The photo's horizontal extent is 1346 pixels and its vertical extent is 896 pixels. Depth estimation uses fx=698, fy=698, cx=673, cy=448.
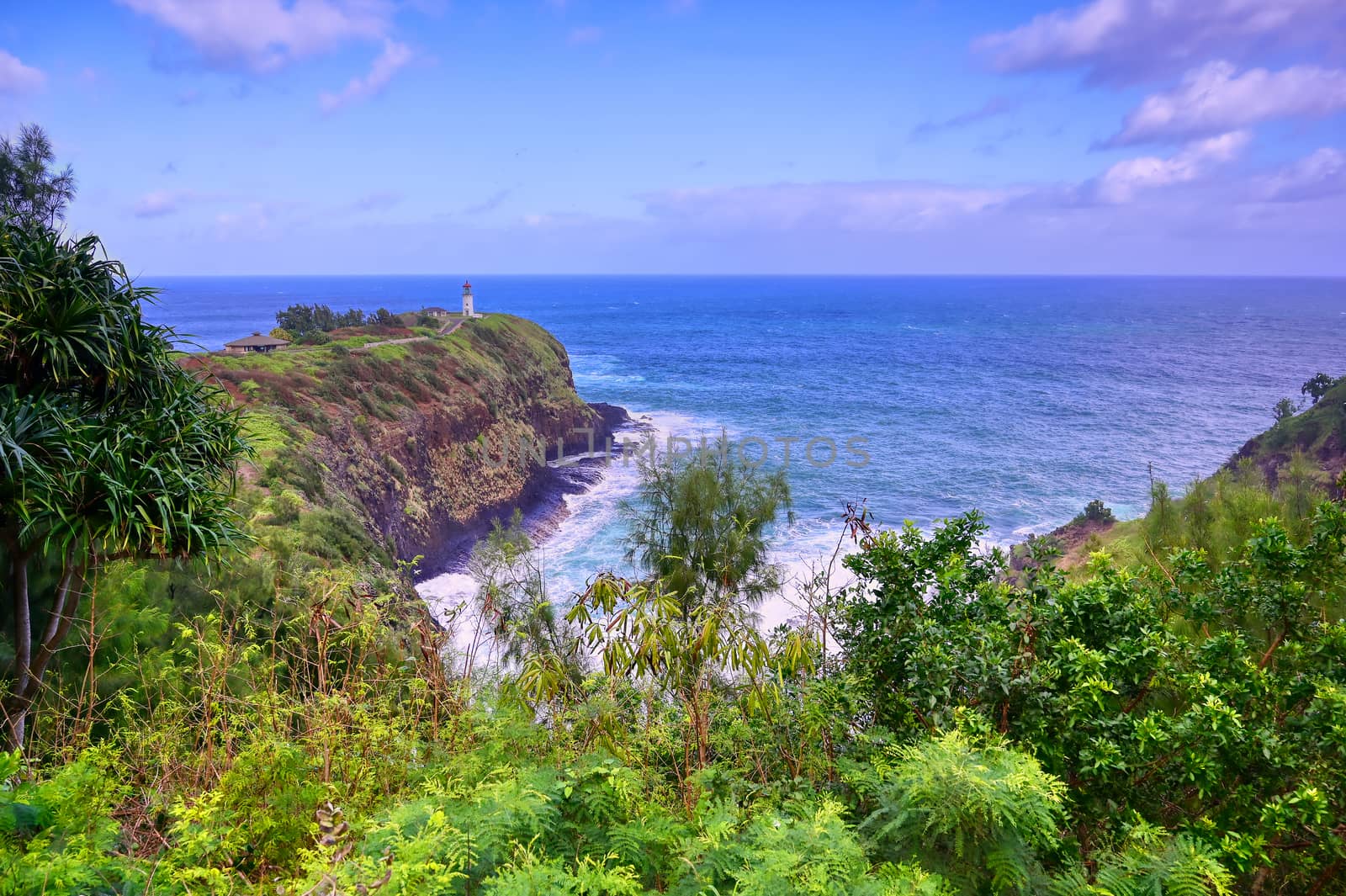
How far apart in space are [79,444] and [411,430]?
21781mm

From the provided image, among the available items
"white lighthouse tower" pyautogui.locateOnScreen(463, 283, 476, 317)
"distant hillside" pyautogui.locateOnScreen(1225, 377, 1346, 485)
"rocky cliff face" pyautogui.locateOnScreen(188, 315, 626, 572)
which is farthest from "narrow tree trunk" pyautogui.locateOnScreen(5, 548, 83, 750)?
"white lighthouse tower" pyautogui.locateOnScreen(463, 283, 476, 317)

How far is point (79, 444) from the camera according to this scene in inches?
260

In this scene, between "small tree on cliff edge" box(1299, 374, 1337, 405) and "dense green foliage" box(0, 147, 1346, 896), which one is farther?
"small tree on cliff edge" box(1299, 374, 1337, 405)

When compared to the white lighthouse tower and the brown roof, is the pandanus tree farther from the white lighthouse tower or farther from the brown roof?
the white lighthouse tower

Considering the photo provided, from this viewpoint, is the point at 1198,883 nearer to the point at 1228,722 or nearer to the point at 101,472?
the point at 1228,722

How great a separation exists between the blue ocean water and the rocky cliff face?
13.1 feet

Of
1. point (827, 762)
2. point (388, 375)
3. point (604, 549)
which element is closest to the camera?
point (827, 762)

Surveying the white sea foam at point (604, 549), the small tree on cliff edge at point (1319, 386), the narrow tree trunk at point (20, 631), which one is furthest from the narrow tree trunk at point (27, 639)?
the small tree on cliff edge at point (1319, 386)

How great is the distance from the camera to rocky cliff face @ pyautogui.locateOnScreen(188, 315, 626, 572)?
2181cm

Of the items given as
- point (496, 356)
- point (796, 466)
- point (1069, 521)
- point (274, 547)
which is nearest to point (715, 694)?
point (274, 547)

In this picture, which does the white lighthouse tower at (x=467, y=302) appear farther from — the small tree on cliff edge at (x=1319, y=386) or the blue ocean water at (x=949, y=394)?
the small tree on cliff edge at (x=1319, y=386)

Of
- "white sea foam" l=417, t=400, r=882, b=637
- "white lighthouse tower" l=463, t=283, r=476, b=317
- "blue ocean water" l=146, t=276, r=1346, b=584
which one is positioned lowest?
"white sea foam" l=417, t=400, r=882, b=637

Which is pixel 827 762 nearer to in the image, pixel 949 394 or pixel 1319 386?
pixel 1319 386

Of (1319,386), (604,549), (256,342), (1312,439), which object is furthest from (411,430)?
(1319,386)
